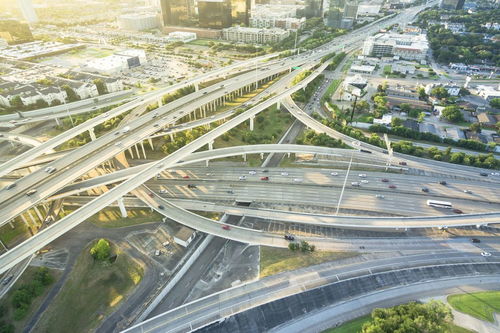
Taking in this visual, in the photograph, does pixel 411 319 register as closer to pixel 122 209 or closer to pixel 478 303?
pixel 478 303

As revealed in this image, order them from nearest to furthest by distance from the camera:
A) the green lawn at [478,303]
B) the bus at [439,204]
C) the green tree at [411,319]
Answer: the green tree at [411,319]
the green lawn at [478,303]
the bus at [439,204]

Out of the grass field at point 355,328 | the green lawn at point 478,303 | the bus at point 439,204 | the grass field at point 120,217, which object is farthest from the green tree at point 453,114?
the grass field at point 120,217

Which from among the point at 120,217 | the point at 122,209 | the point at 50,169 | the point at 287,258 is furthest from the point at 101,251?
the point at 287,258

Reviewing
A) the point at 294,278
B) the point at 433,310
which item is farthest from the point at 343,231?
the point at 433,310

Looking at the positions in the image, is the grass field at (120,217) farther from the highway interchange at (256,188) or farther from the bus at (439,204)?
the bus at (439,204)

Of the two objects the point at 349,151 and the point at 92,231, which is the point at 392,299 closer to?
the point at 349,151

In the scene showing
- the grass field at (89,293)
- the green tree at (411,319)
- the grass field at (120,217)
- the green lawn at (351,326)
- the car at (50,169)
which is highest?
the car at (50,169)

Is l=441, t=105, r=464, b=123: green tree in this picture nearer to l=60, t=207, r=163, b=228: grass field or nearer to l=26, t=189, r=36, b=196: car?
l=60, t=207, r=163, b=228: grass field
